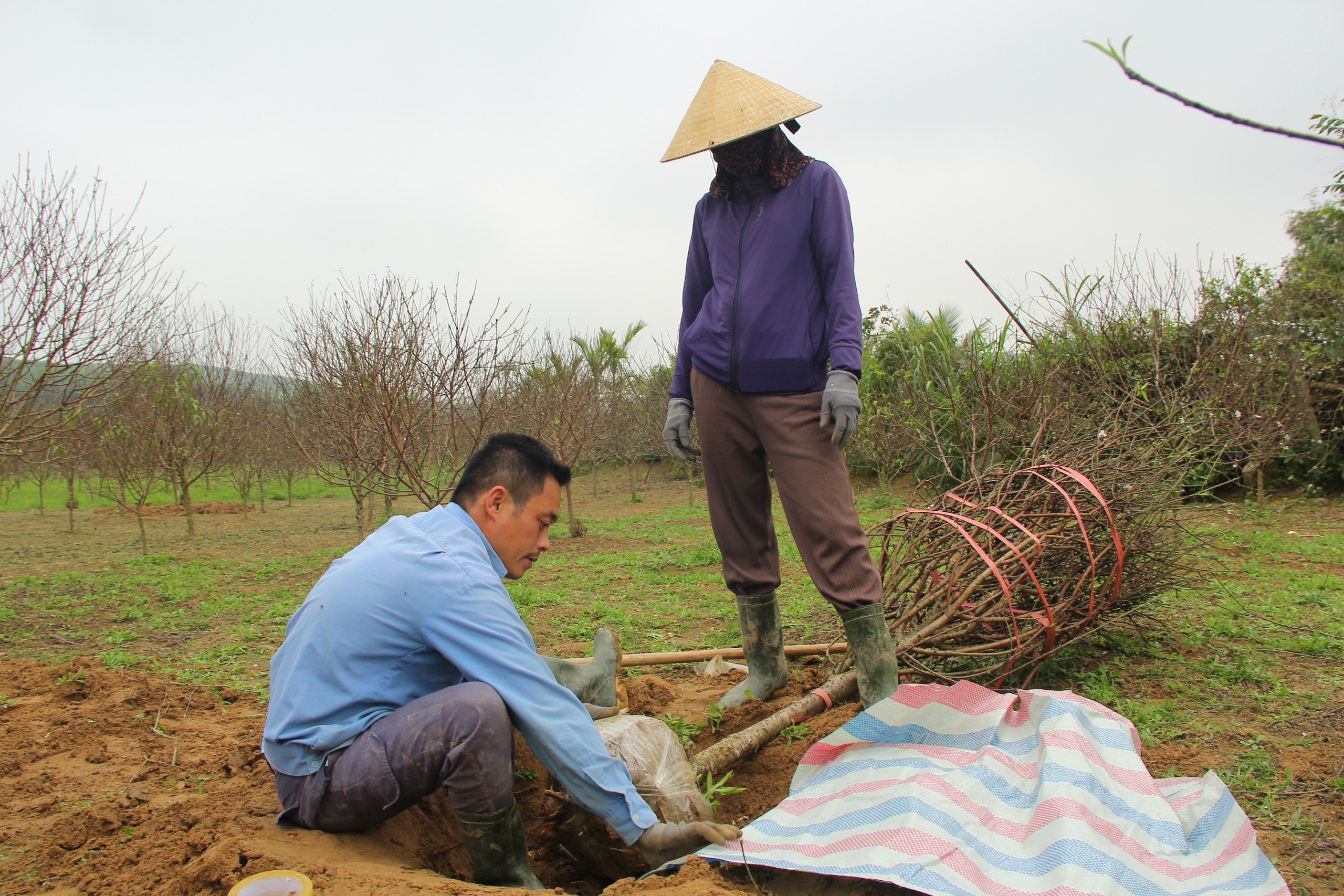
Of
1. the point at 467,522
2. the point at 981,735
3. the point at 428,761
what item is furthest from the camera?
the point at 981,735

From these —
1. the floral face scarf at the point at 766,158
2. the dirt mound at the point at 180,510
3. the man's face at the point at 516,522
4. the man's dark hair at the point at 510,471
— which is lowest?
the dirt mound at the point at 180,510

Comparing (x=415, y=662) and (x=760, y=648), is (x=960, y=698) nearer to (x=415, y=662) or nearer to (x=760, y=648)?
(x=760, y=648)

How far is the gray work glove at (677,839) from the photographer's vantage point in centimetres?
175

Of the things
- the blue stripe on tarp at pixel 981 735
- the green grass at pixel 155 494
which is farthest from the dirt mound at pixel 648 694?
the green grass at pixel 155 494

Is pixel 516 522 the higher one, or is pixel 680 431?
pixel 680 431

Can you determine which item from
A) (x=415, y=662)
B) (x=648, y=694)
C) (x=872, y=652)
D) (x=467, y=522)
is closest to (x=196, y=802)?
(x=415, y=662)

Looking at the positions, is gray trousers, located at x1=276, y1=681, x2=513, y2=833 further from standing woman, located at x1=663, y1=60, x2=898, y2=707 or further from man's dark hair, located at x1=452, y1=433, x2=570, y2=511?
standing woman, located at x1=663, y1=60, x2=898, y2=707

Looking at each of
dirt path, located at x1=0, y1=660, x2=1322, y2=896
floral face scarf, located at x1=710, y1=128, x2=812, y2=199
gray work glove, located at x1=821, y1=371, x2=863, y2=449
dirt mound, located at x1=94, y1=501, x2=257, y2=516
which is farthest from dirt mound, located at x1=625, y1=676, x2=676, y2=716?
dirt mound, located at x1=94, y1=501, x2=257, y2=516

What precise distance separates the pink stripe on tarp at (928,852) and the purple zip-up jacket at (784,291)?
1397 mm

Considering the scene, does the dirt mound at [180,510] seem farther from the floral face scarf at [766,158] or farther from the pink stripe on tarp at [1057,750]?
the pink stripe on tarp at [1057,750]

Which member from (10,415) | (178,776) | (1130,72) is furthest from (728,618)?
(10,415)

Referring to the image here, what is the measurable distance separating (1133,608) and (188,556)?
32.8 feet

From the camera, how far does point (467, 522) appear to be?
2.00 meters

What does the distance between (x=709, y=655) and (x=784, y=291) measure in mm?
1687
